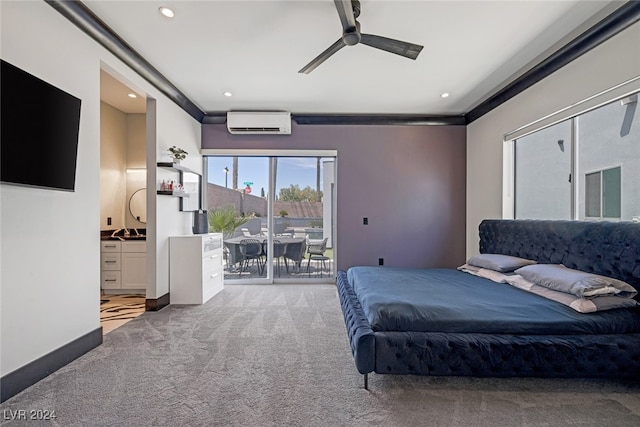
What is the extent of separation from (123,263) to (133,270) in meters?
0.18

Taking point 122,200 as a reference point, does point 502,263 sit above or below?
below

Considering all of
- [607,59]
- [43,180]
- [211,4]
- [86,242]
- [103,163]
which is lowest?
[86,242]

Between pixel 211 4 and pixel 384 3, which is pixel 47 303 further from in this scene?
pixel 384 3

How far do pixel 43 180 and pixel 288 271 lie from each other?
3730 millimetres

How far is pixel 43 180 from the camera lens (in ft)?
6.73

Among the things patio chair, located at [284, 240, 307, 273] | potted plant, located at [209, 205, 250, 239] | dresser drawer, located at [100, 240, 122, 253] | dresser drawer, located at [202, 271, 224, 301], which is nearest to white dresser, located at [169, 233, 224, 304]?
dresser drawer, located at [202, 271, 224, 301]

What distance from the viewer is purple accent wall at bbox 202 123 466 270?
5051mm

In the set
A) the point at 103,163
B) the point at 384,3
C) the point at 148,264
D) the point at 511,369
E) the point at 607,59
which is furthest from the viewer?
the point at 103,163

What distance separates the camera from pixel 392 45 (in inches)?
94.4

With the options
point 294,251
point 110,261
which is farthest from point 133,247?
point 294,251

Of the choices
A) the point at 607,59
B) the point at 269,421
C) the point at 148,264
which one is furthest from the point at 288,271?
the point at 607,59

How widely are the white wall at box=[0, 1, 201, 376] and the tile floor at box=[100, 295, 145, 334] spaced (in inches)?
26.1

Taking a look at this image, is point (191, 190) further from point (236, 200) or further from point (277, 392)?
point (277, 392)

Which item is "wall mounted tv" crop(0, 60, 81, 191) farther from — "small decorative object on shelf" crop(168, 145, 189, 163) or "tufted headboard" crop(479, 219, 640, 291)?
"tufted headboard" crop(479, 219, 640, 291)
